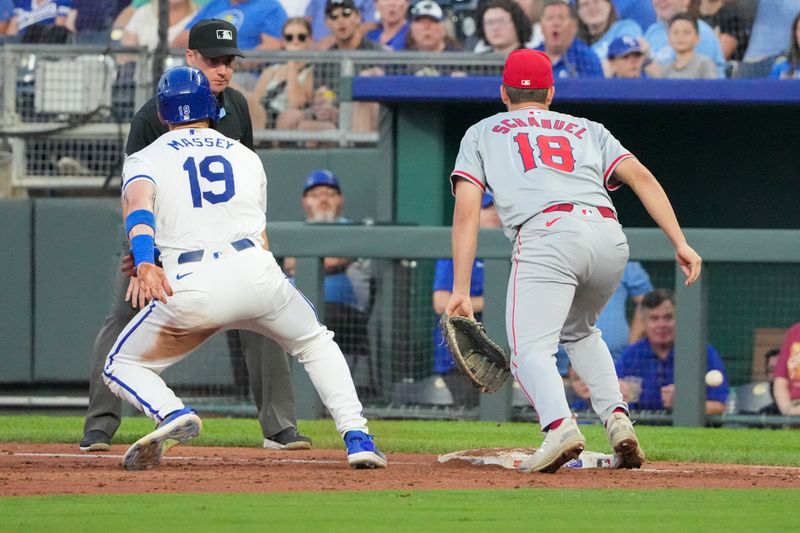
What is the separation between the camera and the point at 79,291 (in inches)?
450

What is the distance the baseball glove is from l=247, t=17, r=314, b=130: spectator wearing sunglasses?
18.7 feet

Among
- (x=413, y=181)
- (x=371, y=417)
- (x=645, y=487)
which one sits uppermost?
(x=413, y=181)

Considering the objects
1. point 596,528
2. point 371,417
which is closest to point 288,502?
point 596,528

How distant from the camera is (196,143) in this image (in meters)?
5.82

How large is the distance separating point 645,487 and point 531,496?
59 cm

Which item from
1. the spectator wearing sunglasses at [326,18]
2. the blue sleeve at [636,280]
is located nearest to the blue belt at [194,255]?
the blue sleeve at [636,280]

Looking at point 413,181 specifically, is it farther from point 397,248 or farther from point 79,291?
point 79,291

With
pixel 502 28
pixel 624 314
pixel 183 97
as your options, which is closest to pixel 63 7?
pixel 502 28

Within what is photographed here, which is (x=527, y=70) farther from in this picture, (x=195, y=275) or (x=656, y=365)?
(x=656, y=365)

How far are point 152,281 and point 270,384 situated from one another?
1820mm

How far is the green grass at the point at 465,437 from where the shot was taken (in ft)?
24.0

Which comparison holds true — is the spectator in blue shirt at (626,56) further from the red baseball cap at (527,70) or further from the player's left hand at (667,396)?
the red baseball cap at (527,70)

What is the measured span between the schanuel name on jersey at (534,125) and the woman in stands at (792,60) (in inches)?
219

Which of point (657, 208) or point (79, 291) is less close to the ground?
point (657, 208)
